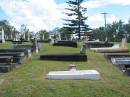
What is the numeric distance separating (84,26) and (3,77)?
8499 centimetres

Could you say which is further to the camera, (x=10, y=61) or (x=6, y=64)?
(x=10, y=61)

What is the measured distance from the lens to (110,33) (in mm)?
135250

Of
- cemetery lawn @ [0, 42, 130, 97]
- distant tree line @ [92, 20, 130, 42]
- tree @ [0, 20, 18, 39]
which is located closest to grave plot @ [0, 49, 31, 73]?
cemetery lawn @ [0, 42, 130, 97]

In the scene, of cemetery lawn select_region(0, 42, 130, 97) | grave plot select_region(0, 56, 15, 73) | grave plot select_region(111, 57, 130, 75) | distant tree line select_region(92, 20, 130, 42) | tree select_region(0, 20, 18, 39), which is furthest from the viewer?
tree select_region(0, 20, 18, 39)

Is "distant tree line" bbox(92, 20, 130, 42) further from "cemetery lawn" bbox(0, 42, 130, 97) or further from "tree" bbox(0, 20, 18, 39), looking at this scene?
"cemetery lawn" bbox(0, 42, 130, 97)

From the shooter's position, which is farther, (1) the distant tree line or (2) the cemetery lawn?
(1) the distant tree line

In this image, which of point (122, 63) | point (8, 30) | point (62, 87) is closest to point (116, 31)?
Answer: point (8, 30)

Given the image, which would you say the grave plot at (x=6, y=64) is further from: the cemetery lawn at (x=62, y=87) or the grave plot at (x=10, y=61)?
the cemetery lawn at (x=62, y=87)

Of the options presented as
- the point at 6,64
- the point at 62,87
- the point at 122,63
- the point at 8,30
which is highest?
the point at 8,30

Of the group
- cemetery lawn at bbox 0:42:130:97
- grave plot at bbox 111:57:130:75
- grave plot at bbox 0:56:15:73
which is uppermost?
grave plot at bbox 0:56:15:73

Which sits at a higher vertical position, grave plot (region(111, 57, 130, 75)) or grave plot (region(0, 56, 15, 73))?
grave plot (region(0, 56, 15, 73))

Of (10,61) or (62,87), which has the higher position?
(10,61)

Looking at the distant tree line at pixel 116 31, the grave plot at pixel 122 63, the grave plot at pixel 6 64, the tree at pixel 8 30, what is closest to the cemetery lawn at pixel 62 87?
the grave plot at pixel 6 64

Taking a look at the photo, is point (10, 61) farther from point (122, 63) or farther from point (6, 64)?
point (122, 63)
